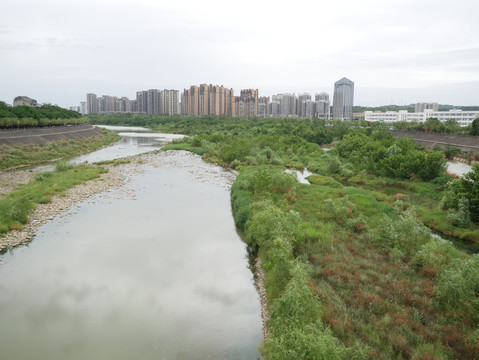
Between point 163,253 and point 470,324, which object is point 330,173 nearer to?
point 163,253

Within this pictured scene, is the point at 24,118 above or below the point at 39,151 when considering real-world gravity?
above

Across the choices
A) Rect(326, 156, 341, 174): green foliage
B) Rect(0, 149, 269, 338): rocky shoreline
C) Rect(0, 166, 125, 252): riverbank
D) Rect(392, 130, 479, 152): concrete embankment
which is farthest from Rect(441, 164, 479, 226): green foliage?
Rect(392, 130, 479, 152): concrete embankment

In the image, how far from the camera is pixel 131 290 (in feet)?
48.6

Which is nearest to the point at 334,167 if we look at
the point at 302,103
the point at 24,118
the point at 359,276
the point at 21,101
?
the point at 359,276

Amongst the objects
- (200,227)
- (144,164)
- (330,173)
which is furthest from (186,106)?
(200,227)

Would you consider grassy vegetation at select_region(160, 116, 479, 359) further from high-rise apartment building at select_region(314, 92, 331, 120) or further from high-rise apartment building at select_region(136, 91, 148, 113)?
high-rise apartment building at select_region(136, 91, 148, 113)

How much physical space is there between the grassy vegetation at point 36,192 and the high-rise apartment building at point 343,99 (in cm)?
14570

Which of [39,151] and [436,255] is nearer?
[436,255]

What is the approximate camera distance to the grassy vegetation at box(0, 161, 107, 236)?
2132 cm

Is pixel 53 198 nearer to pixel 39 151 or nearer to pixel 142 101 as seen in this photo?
pixel 39 151

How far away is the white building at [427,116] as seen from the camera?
4284 inches

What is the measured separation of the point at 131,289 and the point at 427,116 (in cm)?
13316

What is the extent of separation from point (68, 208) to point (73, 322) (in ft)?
51.4

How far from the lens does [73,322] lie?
41.0ft
